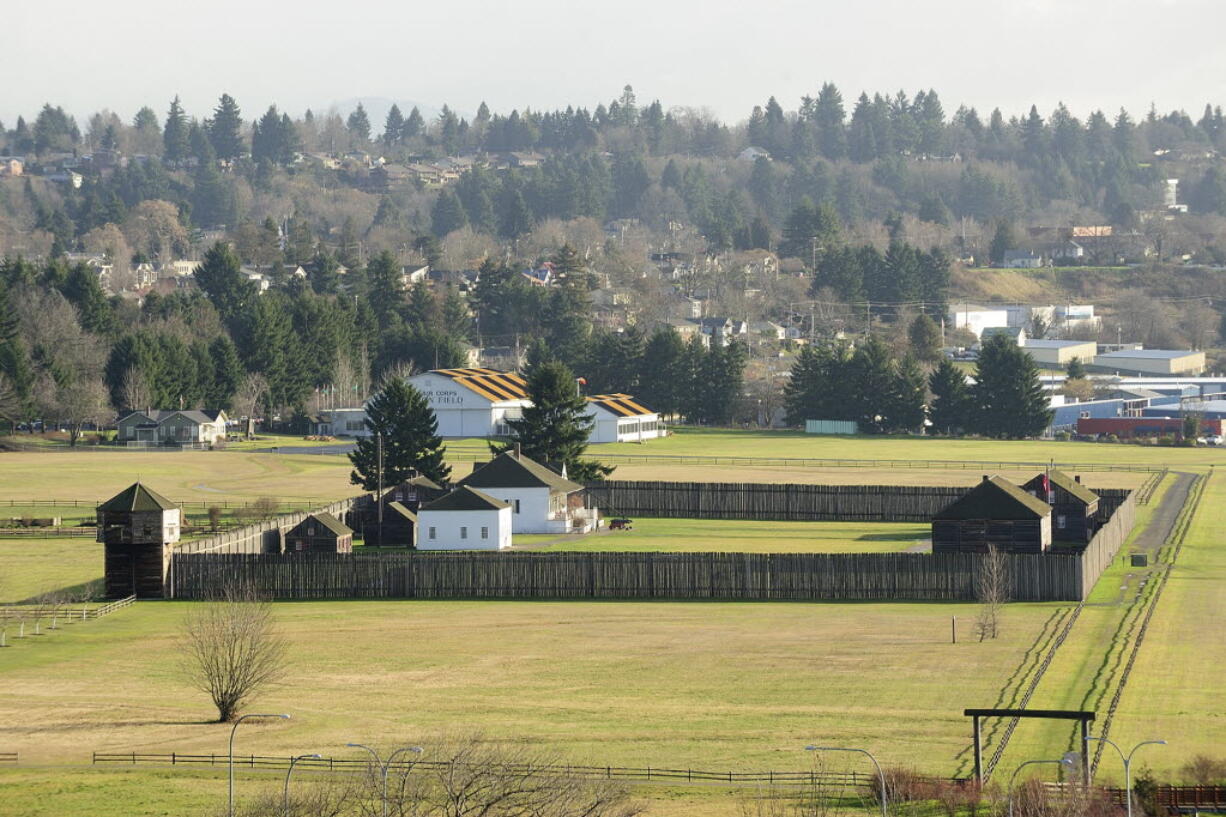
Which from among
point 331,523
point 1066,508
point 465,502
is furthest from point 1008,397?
point 331,523

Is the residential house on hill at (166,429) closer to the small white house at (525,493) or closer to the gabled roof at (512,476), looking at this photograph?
the gabled roof at (512,476)

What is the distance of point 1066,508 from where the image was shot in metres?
82.1

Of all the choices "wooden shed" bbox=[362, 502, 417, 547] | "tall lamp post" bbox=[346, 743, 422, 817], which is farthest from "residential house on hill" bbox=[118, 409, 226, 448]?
"tall lamp post" bbox=[346, 743, 422, 817]

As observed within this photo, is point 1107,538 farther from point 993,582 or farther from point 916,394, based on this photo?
point 916,394

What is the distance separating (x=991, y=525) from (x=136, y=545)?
30.9m

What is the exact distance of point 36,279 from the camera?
519ft

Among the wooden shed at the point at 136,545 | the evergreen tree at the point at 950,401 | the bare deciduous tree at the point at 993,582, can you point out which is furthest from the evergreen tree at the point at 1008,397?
the wooden shed at the point at 136,545

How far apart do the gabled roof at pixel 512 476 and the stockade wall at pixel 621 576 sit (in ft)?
54.4

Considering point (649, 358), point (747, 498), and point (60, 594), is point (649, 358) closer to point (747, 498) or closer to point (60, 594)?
point (747, 498)

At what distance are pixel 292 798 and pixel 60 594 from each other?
33794 millimetres

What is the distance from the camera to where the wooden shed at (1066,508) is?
81375mm

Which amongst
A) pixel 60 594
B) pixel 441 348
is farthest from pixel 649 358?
pixel 60 594

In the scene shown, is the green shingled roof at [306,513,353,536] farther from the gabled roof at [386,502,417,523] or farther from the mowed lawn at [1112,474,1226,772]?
the mowed lawn at [1112,474,1226,772]

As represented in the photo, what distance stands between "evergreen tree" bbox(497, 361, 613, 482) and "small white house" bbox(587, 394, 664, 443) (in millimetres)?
37949
